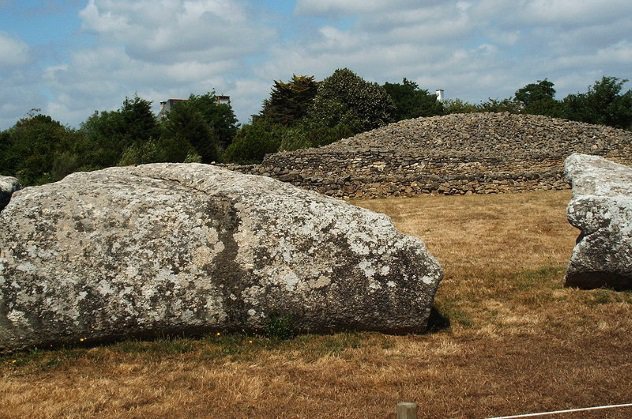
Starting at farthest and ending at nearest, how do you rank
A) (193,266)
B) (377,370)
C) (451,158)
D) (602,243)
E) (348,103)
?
(348,103) → (451,158) → (602,243) → (193,266) → (377,370)

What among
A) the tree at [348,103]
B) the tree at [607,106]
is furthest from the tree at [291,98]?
the tree at [607,106]

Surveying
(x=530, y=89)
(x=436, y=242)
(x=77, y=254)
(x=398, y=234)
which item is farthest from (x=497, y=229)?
(x=530, y=89)

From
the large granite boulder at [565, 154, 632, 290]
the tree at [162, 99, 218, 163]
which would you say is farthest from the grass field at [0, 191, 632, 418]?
the tree at [162, 99, 218, 163]

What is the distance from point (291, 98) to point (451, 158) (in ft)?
165

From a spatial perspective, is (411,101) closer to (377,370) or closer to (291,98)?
(291,98)

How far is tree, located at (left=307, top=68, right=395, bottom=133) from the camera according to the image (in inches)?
2135

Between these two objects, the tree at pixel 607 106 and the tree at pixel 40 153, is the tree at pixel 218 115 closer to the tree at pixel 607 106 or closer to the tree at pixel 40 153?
the tree at pixel 40 153

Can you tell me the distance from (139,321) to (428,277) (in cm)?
296

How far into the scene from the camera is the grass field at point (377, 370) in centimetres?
544

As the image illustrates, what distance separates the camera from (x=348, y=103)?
55.7 metres

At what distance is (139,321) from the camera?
6.86 metres

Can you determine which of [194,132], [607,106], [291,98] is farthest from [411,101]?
[194,132]

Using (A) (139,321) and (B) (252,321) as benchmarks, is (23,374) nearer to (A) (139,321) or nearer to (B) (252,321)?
(A) (139,321)

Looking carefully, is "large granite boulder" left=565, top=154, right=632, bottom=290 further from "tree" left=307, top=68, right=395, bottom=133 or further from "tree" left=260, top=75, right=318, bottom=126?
"tree" left=260, top=75, right=318, bottom=126
